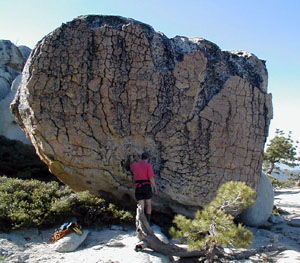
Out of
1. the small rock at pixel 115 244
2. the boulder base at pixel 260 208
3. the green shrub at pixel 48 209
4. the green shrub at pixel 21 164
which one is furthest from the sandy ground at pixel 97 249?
the green shrub at pixel 21 164

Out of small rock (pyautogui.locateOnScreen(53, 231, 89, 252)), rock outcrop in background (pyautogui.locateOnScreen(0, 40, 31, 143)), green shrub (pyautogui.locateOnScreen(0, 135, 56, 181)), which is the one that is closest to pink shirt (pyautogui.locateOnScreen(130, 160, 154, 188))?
small rock (pyautogui.locateOnScreen(53, 231, 89, 252))

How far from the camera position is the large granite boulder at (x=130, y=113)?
4.88 meters

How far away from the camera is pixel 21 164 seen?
8.83 meters

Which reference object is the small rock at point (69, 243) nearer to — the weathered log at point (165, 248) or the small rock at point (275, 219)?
the weathered log at point (165, 248)

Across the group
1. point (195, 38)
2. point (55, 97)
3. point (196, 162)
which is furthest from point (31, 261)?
point (195, 38)

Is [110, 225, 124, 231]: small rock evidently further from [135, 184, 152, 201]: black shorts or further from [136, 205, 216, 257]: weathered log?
[136, 205, 216, 257]: weathered log

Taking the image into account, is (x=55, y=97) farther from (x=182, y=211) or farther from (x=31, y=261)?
(x=182, y=211)

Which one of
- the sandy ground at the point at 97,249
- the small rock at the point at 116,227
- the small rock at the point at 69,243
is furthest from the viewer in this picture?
the small rock at the point at 116,227

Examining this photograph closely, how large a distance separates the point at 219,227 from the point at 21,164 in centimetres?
702

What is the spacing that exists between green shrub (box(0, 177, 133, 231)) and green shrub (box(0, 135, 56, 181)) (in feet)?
11.3

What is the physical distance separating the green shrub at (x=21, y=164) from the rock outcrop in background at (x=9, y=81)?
2318 mm

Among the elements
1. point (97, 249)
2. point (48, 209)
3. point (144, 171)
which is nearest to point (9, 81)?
point (48, 209)

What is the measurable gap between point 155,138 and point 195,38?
6.77 feet

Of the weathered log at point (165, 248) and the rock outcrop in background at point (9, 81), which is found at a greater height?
the rock outcrop in background at point (9, 81)
